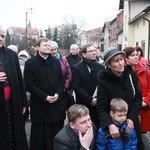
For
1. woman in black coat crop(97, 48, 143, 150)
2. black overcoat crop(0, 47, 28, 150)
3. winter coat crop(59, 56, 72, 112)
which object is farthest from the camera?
winter coat crop(59, 56, 72, 112)

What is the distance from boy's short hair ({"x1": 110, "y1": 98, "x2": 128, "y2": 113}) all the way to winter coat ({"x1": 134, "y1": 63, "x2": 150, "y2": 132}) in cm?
94

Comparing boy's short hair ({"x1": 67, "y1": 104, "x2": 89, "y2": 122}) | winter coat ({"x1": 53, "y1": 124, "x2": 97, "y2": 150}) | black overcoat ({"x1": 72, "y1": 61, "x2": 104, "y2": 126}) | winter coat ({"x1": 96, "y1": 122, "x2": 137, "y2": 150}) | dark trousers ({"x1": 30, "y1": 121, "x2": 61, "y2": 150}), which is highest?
black overcoat ({"x1": 72, "y1": 61, "x2": 104, "y2": 126})

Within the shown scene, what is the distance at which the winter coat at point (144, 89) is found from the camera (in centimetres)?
369

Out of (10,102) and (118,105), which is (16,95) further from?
(118,105)

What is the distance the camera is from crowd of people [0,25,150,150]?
2721 mm

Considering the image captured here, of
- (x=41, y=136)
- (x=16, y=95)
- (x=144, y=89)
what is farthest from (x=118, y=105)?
(x=41, y=136)

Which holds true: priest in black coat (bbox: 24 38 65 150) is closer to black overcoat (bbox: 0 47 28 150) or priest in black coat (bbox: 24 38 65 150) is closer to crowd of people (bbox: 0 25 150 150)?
crowd of people (bbox: 0 25 150 150)

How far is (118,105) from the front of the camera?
280 cm

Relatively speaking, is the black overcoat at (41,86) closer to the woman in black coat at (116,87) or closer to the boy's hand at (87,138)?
the woman in black coat at (116,87)

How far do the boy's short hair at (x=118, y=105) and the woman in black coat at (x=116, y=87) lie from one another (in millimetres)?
91

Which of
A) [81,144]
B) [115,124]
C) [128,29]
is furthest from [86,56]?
[128,29]

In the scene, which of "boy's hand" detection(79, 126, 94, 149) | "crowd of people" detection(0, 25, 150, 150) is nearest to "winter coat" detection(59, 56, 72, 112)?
"crowd of people" detection(0, 25, 150, 150)

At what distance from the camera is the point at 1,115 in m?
3.30

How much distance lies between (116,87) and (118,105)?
23 cm
